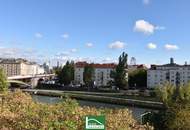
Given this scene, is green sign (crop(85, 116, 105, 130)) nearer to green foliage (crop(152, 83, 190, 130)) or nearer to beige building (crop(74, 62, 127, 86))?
green foliage (crop(152, 83, 190, 130))

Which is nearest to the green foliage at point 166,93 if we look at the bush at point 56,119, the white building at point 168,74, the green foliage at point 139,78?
the bush at point 56,119

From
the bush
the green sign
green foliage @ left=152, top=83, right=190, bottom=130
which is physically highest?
the green sign

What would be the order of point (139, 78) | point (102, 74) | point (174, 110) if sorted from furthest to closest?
1. point (102, 74)
2. point (139, 78)
3. point (174, 110)

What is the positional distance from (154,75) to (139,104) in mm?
65443

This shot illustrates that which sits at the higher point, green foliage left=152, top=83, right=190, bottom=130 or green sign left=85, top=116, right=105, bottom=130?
green sign left=85, top=116, right=105, bottom=130

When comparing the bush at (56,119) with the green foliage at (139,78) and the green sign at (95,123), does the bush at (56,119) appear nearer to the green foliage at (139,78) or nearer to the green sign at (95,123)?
the green sign at (95,123)

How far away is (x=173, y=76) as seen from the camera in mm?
144000

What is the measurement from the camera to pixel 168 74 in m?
146

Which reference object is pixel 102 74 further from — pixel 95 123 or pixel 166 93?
pixel 95 123

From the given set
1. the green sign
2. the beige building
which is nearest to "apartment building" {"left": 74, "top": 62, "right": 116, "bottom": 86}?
the beige building

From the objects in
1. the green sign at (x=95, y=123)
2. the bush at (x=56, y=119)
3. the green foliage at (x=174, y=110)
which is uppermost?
the green sign at (x=95, y=123)

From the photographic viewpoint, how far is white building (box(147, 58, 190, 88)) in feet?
460

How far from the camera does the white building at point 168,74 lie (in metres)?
140

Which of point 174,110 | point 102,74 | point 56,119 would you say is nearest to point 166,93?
point 174,110
